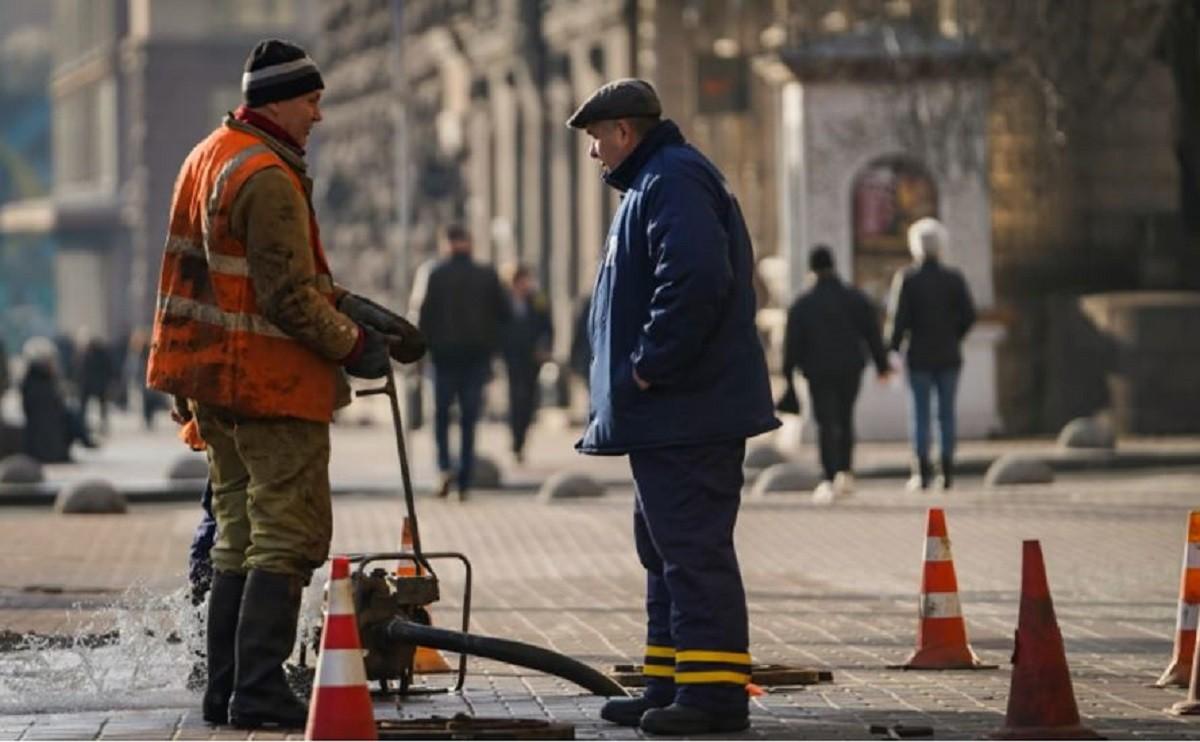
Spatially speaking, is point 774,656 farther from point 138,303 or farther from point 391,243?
point 138,303

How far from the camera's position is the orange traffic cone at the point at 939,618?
1142 cm

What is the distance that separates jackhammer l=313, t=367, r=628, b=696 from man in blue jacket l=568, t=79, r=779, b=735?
0.25 meters

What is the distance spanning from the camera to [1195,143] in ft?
102

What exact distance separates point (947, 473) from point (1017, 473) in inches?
28.1

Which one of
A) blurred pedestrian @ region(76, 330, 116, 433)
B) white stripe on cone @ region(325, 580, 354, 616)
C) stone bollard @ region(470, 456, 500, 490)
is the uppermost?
white stripe on cone @ region(325, 580, 354, 616)

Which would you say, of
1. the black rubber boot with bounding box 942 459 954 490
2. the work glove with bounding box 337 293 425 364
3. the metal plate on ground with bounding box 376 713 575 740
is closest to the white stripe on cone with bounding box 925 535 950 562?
the work glove with bounding box 337 293 425 364

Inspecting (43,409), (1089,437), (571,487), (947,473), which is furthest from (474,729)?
(43,409)

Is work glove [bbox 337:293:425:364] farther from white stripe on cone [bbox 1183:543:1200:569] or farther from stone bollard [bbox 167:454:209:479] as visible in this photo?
stone bollard [bbox 167:454:209:479]

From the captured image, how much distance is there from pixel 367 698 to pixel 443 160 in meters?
48.0

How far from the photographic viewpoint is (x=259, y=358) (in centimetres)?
946

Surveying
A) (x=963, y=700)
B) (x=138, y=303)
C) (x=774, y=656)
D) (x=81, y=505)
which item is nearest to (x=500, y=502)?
(x=81, y=505)

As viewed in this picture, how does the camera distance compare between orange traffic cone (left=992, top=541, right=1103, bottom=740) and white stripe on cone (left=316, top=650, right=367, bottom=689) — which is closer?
white stripe on cone (left=316, top=650, right=367, bottom=689)

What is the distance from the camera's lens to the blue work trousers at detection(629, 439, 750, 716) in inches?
365

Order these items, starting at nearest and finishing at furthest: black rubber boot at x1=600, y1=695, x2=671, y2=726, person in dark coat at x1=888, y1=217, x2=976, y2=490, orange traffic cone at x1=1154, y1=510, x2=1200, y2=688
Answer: black rubber boot at x1=600, y1=695, x2=671, y2=726
orange traffic cone at x1=1154, y1=510, x2=1200, y2=688
person in dark coat at x1=888, y1=217, x2=976, y2=490
